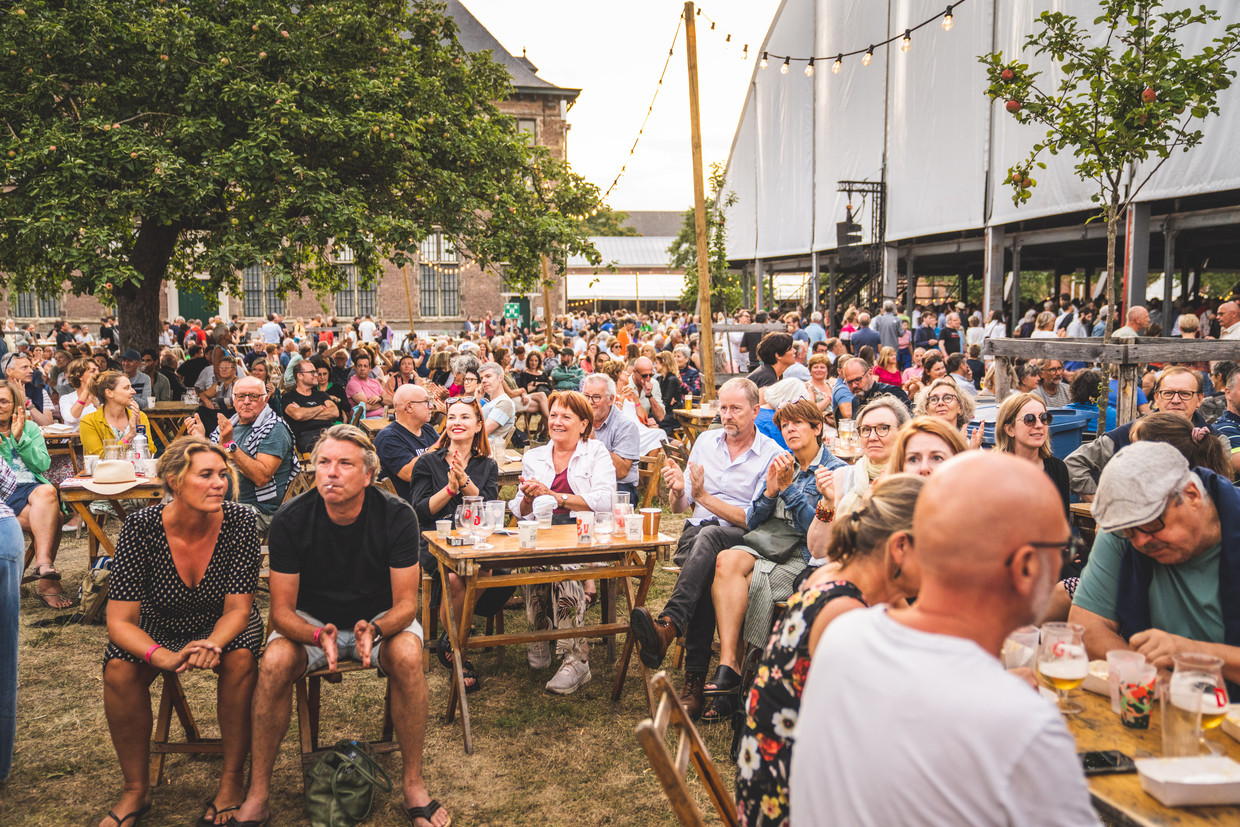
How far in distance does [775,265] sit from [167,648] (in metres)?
27.5

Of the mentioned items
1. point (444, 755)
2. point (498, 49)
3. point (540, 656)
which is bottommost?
point (444, 755)

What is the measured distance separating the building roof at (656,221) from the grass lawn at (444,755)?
3477 inches

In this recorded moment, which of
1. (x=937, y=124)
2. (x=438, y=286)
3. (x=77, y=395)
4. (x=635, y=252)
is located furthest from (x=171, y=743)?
(x=635, y=252)

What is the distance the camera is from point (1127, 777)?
78.0 inches

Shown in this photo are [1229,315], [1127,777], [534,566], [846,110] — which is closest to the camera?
[1127,777]

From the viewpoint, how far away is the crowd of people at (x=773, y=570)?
133 centimetres

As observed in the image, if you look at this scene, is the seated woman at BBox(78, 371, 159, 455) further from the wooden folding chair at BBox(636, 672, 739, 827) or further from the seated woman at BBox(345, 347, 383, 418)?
the wooden folding chair at BBox(636, 672, 739, 827)

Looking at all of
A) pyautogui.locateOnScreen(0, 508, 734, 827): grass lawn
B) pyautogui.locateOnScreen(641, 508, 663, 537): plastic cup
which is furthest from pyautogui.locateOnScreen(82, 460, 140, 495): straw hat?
pyautogui.locateOnScreen(641, 508, 663, 537): plastic cup

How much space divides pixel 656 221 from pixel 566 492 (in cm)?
9106

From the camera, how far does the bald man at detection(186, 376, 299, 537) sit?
18.4 ft

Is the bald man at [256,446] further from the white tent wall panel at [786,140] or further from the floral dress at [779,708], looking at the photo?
the white tent wall panel at [786,140]

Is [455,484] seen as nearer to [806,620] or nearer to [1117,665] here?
[806,620]

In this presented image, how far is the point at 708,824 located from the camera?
138 inches

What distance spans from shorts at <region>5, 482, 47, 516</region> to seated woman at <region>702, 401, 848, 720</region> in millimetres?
4775
